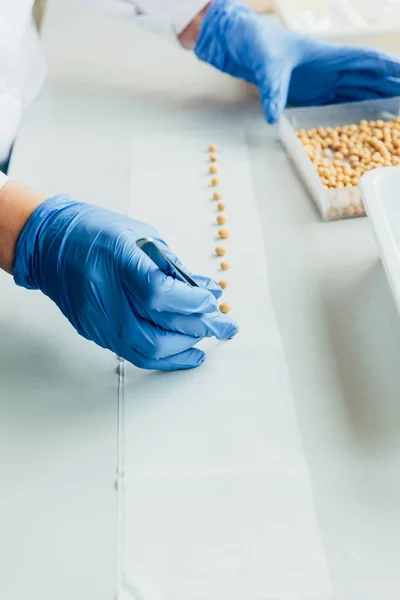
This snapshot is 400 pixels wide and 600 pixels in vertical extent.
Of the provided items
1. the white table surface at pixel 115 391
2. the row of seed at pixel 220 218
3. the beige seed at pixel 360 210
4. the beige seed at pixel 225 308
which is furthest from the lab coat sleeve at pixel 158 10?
the beige seed at pixel 225 308

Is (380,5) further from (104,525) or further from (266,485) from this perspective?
(104,525)

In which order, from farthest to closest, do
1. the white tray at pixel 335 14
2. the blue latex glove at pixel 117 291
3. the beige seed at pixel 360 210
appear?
the white tray at pixel 335 14, the beige seed at pixel 360 210, the blue latex glove at pixel 117 291

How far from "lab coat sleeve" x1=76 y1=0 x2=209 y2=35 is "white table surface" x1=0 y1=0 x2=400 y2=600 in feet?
A: 0.60

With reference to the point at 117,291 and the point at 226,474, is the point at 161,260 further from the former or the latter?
the point at 226,474

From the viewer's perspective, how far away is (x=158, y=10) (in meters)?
1.49

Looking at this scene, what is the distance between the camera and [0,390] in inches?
37.4

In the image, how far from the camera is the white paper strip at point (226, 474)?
73 centimetres

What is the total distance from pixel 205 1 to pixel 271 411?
0.98 m

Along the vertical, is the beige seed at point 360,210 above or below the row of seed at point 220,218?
above

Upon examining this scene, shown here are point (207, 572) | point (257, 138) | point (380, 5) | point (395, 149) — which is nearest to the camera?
point (207, 572)

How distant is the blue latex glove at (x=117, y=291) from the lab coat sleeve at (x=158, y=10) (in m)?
0.70

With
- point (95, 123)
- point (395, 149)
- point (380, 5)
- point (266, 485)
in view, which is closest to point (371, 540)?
point (266, 485)

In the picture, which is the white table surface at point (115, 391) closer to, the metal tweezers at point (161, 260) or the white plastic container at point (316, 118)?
the white plastic container at point (316, 118)

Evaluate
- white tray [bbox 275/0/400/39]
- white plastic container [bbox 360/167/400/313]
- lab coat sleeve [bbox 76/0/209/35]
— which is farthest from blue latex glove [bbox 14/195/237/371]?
white tray [bbox 275/0/400/39]
